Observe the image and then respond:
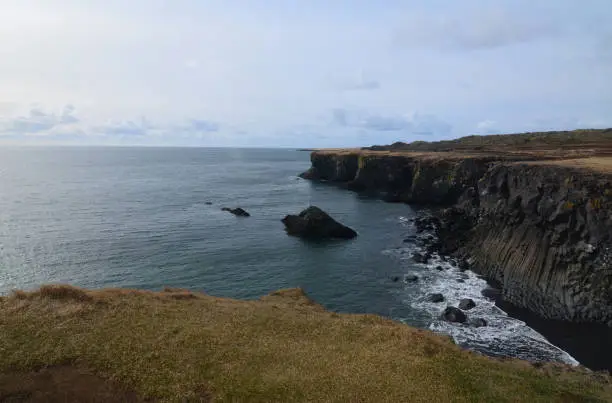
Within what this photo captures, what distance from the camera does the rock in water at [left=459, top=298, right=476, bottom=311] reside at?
40.5m

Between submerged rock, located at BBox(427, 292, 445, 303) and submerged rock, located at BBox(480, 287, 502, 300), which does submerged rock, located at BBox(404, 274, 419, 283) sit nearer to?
submerged rock, located at BBox(427, 292, 445, 303)

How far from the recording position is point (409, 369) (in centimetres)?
2053

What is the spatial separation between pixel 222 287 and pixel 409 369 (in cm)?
2852

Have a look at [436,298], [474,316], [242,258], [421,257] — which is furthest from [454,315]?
[242,258]

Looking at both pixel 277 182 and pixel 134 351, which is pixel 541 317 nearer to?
pixel 134 351

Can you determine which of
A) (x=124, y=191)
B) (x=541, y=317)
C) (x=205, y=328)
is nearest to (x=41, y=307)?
(x=205, y=328)

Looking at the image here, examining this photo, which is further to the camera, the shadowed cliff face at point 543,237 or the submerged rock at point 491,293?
the submerged rock at point 491,293

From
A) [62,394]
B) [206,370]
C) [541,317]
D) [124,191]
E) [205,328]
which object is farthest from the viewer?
[124,191]

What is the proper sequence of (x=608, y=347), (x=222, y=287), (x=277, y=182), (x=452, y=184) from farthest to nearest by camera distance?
(x=277, y=182) < (x=452, y=184) < (x=222, y=287) < (x=608, y=347)

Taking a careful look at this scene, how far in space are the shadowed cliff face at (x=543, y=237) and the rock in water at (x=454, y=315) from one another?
820 centimetres

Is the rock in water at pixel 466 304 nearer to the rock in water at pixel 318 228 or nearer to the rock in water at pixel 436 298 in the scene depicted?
the rock in water at pixel 436 298

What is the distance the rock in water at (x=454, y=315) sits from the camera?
123 feet

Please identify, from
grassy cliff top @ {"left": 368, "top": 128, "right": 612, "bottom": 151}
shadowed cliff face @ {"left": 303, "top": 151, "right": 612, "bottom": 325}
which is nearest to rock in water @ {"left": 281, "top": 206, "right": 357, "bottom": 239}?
shadowed cliff face @ {"left": 303, "top": 151, "right": 612, "bottom": 325}

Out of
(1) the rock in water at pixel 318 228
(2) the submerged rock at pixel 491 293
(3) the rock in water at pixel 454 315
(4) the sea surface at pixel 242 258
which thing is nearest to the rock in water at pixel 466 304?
(4) the sea surface at pixel 242 258
